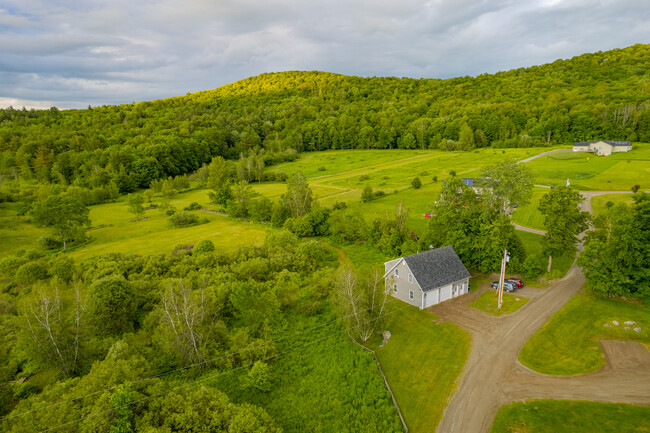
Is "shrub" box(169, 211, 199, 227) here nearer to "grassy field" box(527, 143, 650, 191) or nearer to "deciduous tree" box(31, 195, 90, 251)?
"deciduous tree" box(31, 195, 90, 251)

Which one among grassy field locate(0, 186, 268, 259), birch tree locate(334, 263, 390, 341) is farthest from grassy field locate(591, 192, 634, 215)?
grassy field locate(0, 186, 268, 259)

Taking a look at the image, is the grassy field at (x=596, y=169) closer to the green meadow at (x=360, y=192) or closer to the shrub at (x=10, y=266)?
the green meadow at (x=360, y=192)

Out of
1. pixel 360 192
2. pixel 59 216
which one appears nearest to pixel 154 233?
pixel 59 216

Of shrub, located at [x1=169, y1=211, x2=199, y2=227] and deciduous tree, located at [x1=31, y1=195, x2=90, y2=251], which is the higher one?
deciduous tree, located at [x1=31, y1=195, x2=90, y2=251]

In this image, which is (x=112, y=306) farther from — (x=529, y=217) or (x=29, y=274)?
(x=529, y=217)

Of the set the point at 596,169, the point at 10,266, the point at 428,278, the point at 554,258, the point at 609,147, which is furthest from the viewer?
the point at 609,147

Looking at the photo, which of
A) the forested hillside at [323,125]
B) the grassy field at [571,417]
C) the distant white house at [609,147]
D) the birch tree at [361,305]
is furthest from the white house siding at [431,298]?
the distant white house at [609,147]

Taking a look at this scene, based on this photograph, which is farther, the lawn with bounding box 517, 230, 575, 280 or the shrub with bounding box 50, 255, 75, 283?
the shrub with bounding box 50, 255, 75, 283
